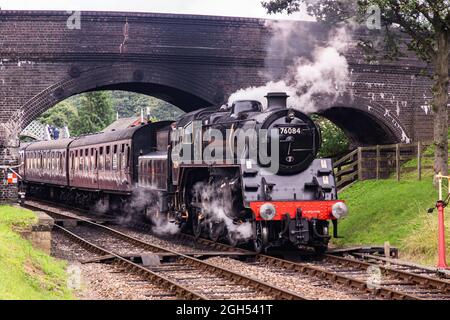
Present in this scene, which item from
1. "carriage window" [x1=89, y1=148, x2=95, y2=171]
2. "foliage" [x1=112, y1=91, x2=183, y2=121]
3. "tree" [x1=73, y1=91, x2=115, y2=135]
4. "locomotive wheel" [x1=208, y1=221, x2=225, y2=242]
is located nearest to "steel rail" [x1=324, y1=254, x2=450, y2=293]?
"locomotive wheel" [x1=208, y1=221, x2=225, y2=242]

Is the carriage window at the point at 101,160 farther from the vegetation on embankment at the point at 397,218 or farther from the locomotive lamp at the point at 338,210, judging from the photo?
the locomotive lamp at the point at 338,210

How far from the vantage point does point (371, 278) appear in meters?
12.4

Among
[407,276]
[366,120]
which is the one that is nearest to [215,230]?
[407,276]

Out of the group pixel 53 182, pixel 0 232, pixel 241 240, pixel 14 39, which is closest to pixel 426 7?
pixel 241 240

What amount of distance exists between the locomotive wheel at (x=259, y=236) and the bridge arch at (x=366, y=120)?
1289cm

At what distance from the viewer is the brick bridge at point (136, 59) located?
2442 cm

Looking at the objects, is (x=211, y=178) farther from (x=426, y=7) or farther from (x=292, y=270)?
(x=426, y=7)

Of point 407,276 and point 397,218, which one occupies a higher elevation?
point 397,218

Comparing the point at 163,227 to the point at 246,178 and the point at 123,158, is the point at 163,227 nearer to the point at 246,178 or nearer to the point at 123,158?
the point at 123,158

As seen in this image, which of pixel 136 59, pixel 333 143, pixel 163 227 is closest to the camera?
pixel 163 227

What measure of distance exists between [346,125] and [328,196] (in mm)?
15306

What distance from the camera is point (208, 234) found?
1828 cm

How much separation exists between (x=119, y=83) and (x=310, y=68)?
21.4ft

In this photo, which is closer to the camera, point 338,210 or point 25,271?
point 25,271
